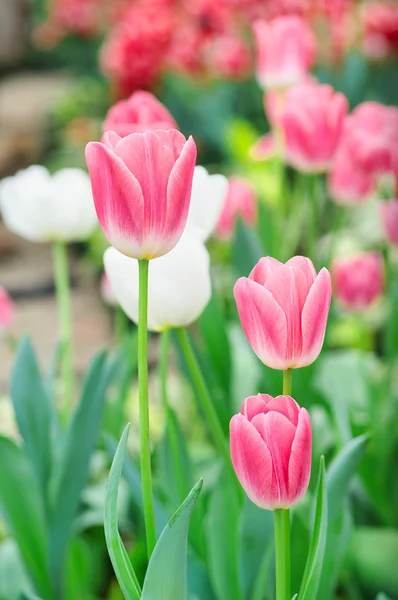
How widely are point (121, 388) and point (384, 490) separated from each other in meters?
0.33

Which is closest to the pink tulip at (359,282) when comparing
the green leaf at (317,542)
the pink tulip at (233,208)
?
the pink tulip at (233,208)

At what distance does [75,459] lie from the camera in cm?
74

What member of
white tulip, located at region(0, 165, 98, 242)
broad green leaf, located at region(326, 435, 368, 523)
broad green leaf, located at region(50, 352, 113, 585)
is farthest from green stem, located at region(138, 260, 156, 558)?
white tulip, located at region(0, 165, 98, 242)

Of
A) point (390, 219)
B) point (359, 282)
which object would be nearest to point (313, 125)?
point (390, 219)

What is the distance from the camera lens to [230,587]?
0.65m

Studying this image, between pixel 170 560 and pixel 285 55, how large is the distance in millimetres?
856

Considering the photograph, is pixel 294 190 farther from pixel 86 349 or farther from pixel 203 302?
pixel 203 302

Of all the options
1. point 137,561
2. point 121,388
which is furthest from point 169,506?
point 121,388

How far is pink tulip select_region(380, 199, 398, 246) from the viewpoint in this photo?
877mm

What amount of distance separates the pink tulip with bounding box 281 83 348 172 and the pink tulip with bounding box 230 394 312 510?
1.52 feet

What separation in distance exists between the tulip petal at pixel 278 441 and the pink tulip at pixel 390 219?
50 centimetres

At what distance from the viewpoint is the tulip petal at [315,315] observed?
44 cm

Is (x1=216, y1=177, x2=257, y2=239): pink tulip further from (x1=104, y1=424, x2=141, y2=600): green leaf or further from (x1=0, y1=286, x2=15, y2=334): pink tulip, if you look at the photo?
(x1=104, y1=424, x2=141, y2=600): green leaf

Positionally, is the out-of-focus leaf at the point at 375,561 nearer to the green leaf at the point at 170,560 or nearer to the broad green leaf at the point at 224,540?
the broad green leaf at the point at 224,540
